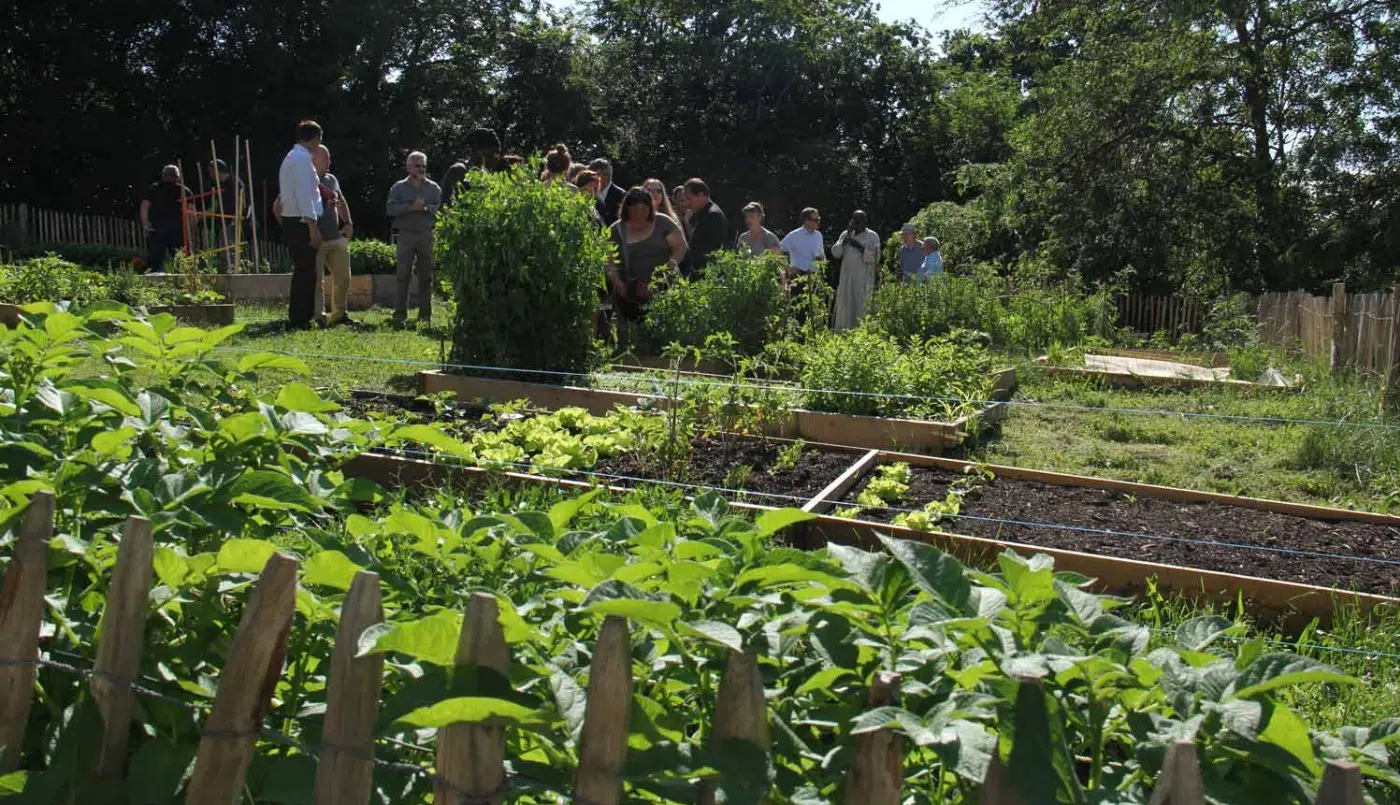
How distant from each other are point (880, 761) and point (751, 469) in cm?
453

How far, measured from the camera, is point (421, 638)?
4.93ft

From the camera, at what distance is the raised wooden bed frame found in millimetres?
4125

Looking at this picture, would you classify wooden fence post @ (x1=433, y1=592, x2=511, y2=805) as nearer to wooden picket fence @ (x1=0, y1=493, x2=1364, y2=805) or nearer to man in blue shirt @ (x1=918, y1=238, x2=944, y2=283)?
wooden picket fence @ (x1=0, y1=493, x2=1364, y2=805)

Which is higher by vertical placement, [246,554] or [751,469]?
[246,554]

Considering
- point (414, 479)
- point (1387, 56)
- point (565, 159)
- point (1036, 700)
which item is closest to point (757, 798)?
point (1036, 700)

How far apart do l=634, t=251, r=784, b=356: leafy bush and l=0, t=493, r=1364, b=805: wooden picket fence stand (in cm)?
766

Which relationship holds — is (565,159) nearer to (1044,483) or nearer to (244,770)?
(1044,483)

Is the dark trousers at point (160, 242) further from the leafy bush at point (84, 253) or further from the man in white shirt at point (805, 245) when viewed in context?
the man in white shirt at point (805, 245)

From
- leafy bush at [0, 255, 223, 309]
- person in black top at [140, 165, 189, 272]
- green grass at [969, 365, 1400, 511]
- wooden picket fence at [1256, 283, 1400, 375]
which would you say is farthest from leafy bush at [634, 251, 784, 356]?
person in black top at [140, 165, 189, 272]

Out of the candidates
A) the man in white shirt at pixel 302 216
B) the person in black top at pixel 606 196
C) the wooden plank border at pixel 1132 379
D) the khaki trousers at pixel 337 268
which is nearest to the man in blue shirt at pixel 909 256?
the person in black top at pixel 606 196

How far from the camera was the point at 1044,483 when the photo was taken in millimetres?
5891

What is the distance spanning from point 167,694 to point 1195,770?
62.1 inches

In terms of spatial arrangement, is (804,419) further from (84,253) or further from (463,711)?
(84,253)

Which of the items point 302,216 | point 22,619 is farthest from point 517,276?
point 22,619
